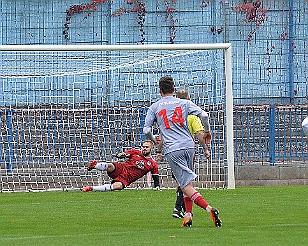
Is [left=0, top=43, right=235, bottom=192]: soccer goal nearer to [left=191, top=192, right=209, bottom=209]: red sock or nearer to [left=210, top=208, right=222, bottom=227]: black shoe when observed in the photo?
[left=191, top=192, right=209, bottom=209]: red sock

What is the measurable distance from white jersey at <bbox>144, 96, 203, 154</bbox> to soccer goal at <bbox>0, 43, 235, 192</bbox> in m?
7.82

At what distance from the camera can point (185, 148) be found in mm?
11391

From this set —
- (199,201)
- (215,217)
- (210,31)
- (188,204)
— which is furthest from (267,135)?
(215,217)

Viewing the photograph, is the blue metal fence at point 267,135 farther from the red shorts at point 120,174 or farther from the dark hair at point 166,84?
the dark hair at point 166,84

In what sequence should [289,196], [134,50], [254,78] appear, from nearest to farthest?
[289,196] → [134,50] → [254,78]

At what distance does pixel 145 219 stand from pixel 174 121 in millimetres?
1638

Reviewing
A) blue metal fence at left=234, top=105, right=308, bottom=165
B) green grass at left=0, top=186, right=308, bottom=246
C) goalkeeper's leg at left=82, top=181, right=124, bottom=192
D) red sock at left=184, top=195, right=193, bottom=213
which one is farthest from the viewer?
blue metal fence at left=234, top=105, right=308, bottom=165

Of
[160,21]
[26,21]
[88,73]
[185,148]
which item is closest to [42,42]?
[26,21]

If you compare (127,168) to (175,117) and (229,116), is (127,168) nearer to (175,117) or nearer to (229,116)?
(229,116)

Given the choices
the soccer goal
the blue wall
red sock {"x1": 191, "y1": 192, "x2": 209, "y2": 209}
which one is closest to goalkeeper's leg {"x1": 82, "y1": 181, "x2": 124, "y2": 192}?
the soccer goal

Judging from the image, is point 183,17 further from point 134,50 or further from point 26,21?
point 134,50

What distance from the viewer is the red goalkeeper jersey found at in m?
17.8

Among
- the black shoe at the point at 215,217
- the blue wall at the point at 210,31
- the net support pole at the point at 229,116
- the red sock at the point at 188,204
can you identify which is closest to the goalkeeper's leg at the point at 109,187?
the net support pole at the point at 229,116

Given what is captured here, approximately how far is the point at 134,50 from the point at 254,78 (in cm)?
721
